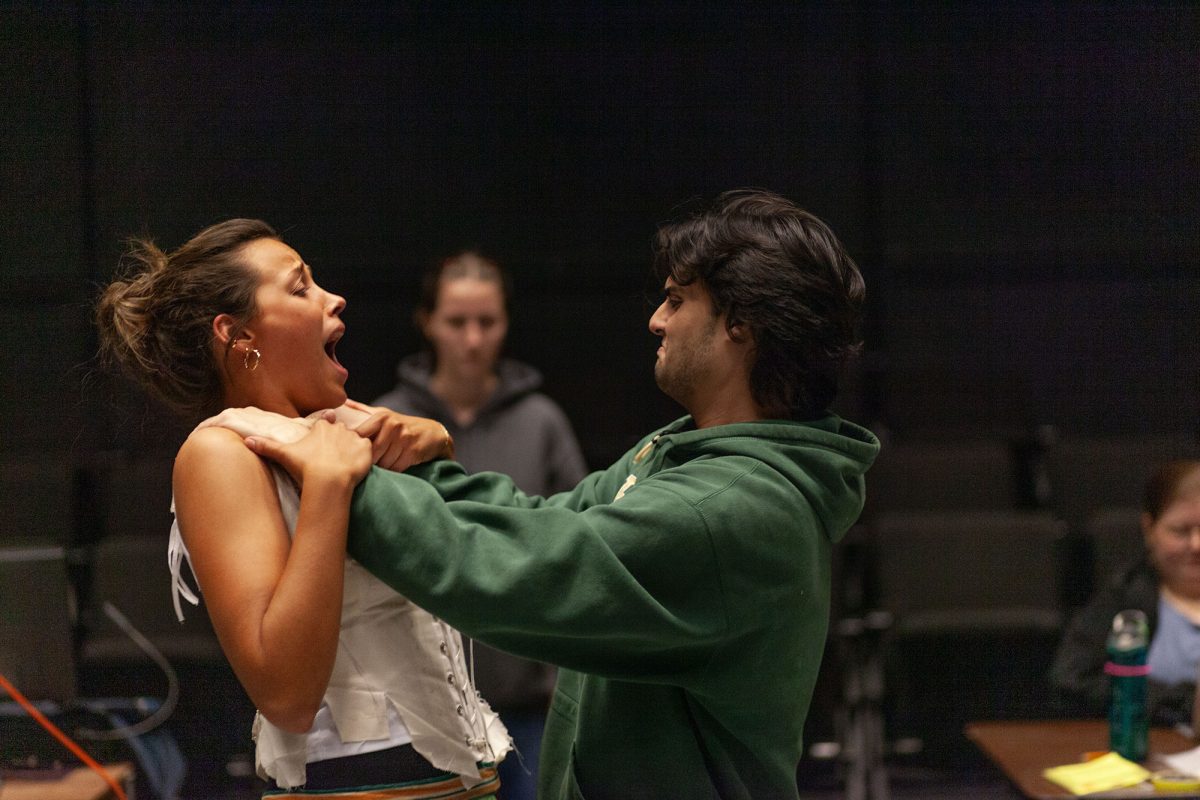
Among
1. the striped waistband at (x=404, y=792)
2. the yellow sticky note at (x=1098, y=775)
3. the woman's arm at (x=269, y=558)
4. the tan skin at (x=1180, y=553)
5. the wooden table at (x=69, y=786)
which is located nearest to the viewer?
the woman's arm at (x=269, y=558)

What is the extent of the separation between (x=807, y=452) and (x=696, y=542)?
22 cm

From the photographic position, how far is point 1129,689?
2594 millimetres

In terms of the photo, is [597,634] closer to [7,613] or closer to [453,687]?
[453,687]

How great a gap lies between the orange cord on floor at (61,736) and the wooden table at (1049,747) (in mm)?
1727

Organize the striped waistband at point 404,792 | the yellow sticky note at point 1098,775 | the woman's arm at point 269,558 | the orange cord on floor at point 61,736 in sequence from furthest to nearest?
the yellow sticky note at point 1098,775
the orange cord on floor at point 61,736
the striped waistband at point 404,792
the woman's arm at point 269,558

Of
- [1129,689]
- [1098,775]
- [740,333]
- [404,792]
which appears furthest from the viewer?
[1129,689]

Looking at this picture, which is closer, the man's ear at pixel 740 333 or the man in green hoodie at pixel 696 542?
the man in green hoodie at pixel 696 542

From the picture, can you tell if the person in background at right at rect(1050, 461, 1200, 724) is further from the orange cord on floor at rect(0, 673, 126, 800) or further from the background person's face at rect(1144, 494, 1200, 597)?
the orange cord on floor at rect(0, 673, 126, 800)

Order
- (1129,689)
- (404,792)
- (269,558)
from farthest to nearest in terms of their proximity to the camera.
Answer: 1. (1129,689)
2. (404,792)
3. (269,558)

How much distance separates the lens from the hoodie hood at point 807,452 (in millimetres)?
1582

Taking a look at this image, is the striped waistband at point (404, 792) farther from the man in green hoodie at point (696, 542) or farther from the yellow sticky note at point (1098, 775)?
the yellow sticky note at point (1098, 775)

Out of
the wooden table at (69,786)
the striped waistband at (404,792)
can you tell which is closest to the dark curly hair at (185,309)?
the striped waistband at (404,792)

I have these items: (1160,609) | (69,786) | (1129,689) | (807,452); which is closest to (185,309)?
(807,452)

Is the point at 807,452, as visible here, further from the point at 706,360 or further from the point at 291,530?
the point at 291,530
